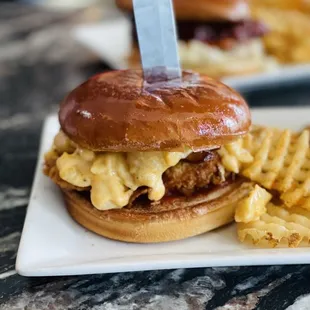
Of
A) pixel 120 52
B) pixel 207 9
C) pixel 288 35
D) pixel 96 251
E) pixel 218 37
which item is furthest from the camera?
pixel 120 52

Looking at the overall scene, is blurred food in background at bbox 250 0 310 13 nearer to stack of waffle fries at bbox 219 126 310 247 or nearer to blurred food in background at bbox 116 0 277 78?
blurred food in background at bbox 116 0 277 78

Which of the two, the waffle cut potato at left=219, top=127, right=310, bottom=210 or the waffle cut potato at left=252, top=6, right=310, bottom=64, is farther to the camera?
the waffle cut potato at left=252, top=6, right=310, bottom=64

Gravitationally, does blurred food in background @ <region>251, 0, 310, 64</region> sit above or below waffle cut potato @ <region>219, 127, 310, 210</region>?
below

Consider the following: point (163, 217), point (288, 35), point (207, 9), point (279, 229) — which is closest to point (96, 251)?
point (163, 217)

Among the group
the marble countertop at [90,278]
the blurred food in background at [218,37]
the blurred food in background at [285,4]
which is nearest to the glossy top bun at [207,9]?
the blurred food in background at [218,37]

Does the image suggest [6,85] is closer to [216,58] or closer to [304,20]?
[216,58]

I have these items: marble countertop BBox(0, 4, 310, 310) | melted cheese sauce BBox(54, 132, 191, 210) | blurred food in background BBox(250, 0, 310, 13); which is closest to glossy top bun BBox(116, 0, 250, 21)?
marble countertop BBox(0, 4, 310, 310)

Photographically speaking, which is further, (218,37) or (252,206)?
(218,37)

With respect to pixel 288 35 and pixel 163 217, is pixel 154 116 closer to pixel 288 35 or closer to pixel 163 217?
pixel 163 217
